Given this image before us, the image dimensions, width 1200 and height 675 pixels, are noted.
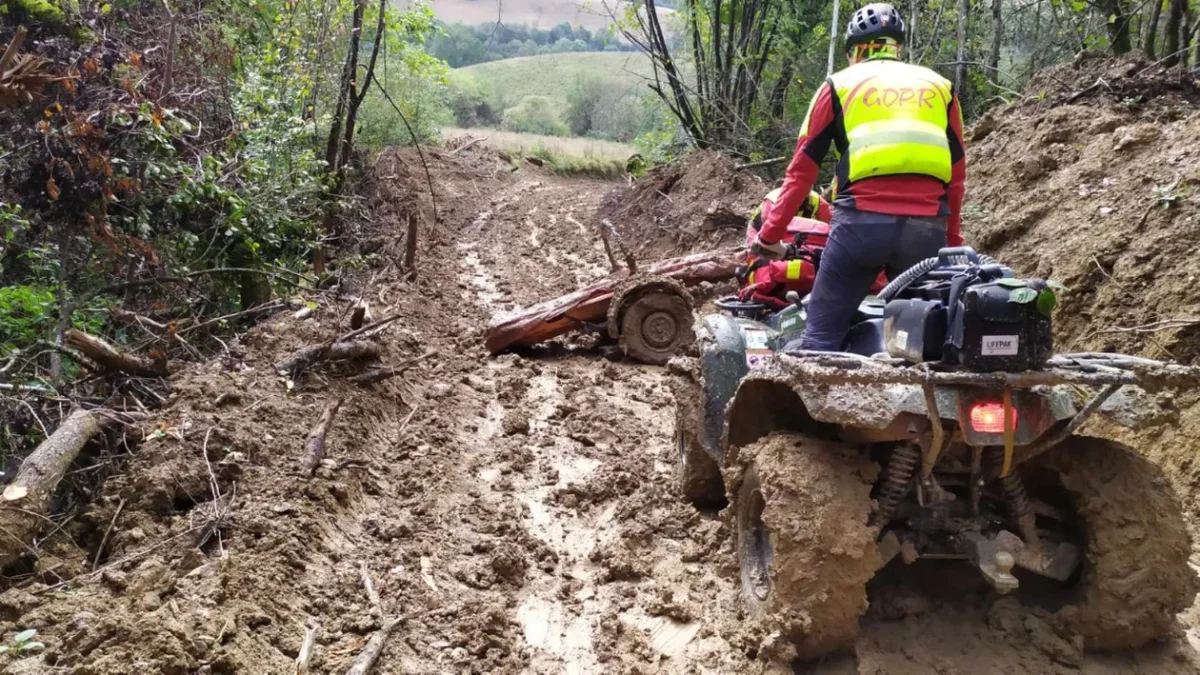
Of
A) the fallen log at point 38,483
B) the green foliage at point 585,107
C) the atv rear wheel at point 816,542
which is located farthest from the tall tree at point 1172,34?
the green foliage at point 585,107

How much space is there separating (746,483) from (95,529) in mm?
2994

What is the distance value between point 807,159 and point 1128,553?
201 centimetres

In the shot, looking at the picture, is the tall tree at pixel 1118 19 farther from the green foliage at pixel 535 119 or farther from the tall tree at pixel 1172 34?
the green foliage at pixel 535 119

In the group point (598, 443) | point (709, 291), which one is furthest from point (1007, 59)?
point (598, 443)

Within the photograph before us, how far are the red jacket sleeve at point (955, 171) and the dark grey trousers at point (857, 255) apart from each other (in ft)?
1.40

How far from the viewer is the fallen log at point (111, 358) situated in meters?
4.71

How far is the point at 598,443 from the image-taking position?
232 inches

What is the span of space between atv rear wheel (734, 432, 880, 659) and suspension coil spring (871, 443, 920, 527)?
15cm

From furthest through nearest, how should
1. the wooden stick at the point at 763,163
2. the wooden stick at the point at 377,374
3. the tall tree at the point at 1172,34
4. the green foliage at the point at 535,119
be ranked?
the green foliage at the point at 535,119 < the wooden stick at the point at 763,163 < the tall tree at the point at 1172,34 < the wooden stick at the point at 377,374

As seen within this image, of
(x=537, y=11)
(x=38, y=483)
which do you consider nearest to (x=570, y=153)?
(x=537, y=11)

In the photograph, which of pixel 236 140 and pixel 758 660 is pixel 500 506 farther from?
pixel 236 140

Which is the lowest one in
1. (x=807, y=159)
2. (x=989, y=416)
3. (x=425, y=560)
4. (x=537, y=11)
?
(x=425, y=560)

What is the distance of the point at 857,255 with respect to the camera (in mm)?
3373

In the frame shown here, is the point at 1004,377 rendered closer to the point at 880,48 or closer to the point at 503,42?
the point at 880,48
